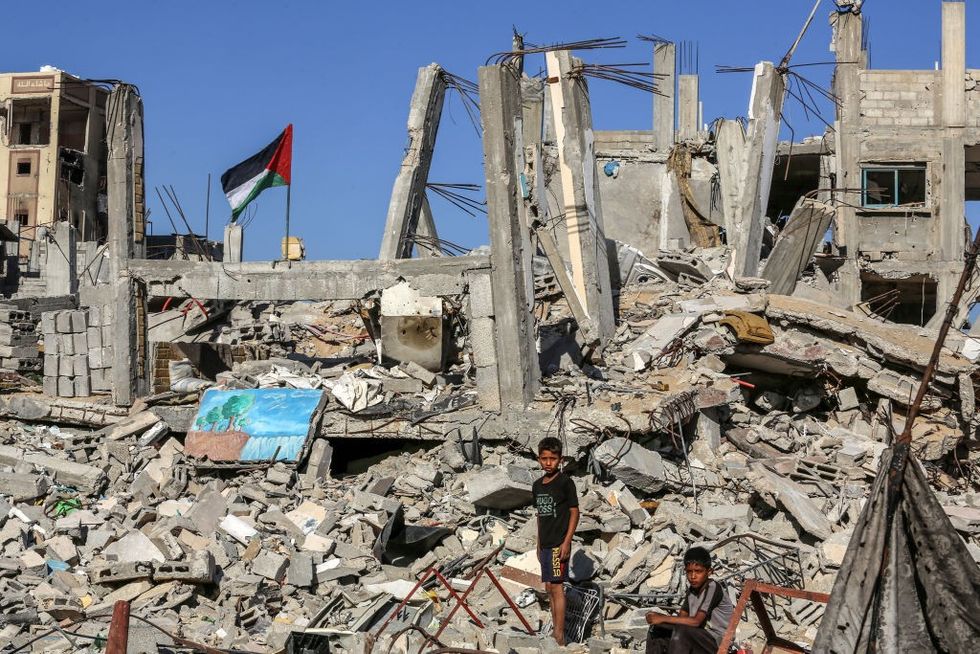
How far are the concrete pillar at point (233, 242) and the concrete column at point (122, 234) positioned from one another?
27.6 feet

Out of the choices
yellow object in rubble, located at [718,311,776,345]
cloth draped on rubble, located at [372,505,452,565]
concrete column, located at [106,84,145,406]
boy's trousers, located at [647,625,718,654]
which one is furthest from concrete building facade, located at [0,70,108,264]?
boy's trousers, located at [647,625,718,654]

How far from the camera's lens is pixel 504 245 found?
13.0m

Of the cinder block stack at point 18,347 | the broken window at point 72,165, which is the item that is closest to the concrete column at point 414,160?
the cinder block stack at point 18,347

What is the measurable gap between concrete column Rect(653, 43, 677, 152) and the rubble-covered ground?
34.7 feet

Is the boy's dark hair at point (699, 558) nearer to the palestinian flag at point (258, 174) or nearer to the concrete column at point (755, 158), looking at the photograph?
the palestinian flag at point (258, 174)

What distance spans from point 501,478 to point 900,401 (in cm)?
530

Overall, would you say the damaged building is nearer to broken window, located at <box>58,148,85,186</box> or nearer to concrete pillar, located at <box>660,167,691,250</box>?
concrete pillar, located at <box>660,167,691,250</box>

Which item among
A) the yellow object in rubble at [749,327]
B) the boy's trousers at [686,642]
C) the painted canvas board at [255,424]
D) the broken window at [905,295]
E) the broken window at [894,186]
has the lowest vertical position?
the boy's trousers at [686,642]

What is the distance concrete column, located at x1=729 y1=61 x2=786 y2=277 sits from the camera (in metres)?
18.0

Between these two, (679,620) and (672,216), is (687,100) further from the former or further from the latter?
(679,620)

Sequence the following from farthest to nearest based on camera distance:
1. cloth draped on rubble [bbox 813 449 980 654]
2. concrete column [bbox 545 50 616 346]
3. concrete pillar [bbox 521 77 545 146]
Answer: concrete pillar [bbox 521 77 545 146], concrete column [bbox 545 50 616 346], cloth draped on rubble [bbox 813 449 980 654]

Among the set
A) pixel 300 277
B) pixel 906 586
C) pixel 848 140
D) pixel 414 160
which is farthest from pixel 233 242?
pixel 906 586

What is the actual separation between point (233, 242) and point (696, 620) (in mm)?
19778

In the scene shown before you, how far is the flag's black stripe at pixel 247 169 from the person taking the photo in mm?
15047
